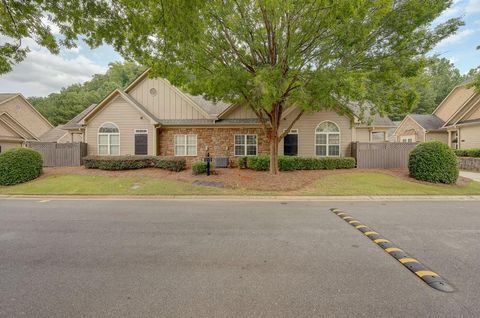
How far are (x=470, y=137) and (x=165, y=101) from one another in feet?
87.4

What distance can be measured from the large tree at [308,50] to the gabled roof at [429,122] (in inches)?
806

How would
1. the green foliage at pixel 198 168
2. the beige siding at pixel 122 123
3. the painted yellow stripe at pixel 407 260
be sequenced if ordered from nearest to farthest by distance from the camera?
the painted yellow stripe at pixel 407 260 → the green foliage at pixel 198 168 → the beige siding at pixel 122 123

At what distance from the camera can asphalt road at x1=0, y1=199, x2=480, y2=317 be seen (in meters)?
2.85

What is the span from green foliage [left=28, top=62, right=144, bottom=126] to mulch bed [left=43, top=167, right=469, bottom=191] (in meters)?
30.2

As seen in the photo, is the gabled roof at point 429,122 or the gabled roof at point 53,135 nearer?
the gabled roof at point 429,122

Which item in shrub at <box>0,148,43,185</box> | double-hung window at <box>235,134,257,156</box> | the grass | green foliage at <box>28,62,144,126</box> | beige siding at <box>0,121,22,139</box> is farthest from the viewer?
green foliage at <box>28,62,144,126</box>

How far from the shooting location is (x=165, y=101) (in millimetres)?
18156

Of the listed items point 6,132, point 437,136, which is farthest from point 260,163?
point 6,132

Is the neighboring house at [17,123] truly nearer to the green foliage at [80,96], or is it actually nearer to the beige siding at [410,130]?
the green foliage at [80,96]

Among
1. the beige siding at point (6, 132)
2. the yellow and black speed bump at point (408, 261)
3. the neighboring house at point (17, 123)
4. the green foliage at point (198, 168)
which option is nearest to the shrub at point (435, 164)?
the yellow and black speed bump at point (408, 261)

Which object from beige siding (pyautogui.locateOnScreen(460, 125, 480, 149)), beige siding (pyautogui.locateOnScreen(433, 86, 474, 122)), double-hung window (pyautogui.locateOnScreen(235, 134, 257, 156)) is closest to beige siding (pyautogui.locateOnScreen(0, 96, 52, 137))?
double-hung window (pyautogui.locateOnScreen(235, 134, 257, 156))

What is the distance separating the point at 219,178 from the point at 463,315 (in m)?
10.9

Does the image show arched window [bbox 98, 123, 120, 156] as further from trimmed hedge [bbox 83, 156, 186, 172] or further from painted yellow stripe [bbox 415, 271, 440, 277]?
painted yellow stripe [bbox 415, 271, 440, 277]

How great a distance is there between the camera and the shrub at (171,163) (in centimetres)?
1502
